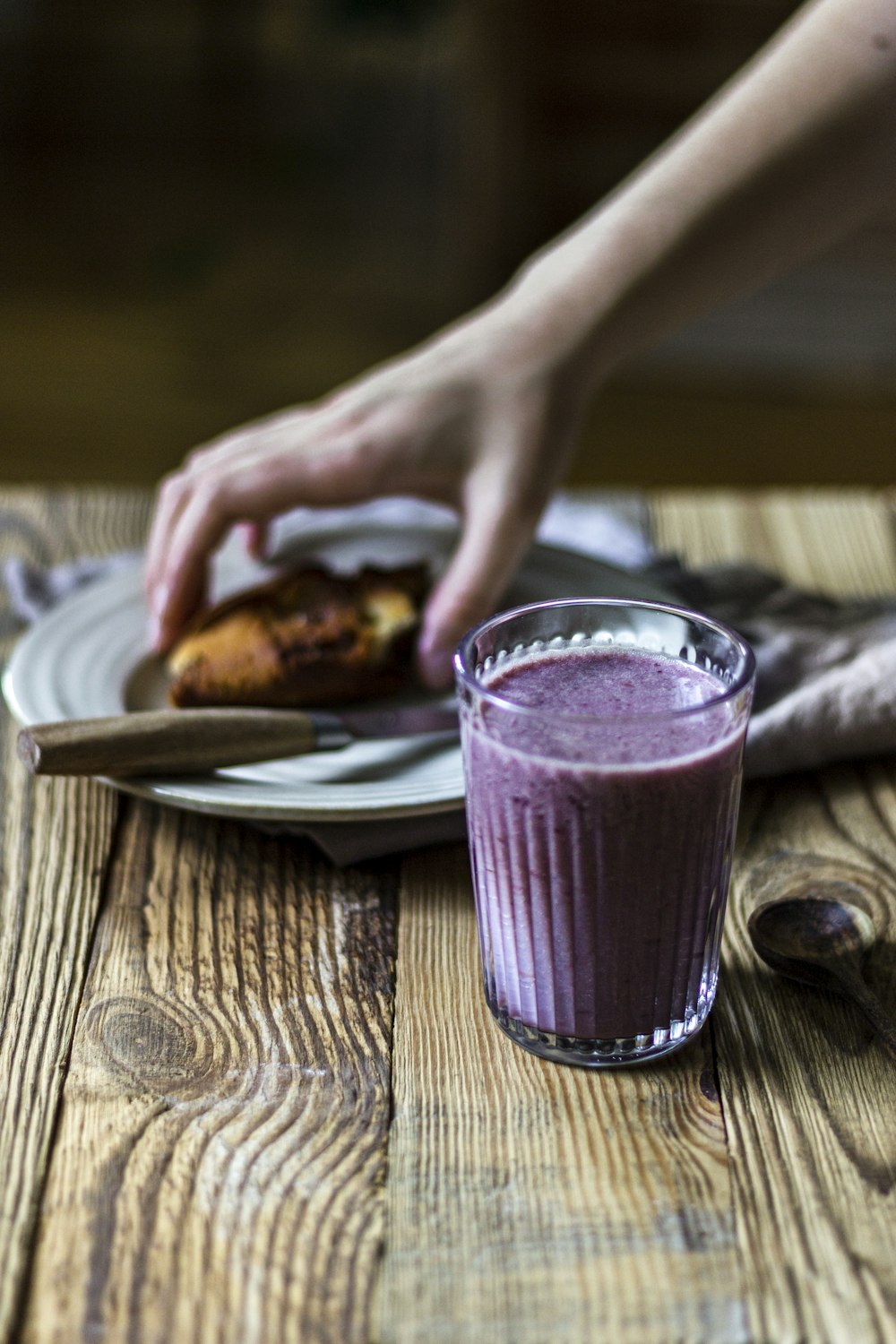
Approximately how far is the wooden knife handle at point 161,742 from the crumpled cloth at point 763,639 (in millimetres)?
78

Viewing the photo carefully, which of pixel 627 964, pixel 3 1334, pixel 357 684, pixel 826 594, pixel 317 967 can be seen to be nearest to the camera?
pixel 3 1334

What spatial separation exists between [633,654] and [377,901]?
26 cm

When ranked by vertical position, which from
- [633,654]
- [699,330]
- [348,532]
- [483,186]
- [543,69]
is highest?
[633,654]

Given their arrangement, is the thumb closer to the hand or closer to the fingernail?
the hand

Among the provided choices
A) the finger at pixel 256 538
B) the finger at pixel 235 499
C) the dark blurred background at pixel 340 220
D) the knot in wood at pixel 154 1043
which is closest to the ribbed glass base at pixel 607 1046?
the knot in wood at pixel 154 1043

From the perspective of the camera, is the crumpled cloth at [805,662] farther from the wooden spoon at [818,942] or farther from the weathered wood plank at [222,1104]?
the weathered wood plank at [222,1104]

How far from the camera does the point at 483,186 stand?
14.0ft

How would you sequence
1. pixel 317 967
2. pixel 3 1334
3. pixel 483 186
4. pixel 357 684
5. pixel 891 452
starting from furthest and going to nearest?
pixel 483 186, pixel 891 452, pixel 357 684, pixel 317 967, pixel 3 1334

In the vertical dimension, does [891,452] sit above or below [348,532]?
below

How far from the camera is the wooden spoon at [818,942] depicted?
0.86 m

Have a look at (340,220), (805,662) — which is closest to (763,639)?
(805,662)

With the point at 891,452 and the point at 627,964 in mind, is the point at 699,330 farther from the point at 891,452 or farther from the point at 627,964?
the point at 627,964

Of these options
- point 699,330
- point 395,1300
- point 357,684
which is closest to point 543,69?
point 699,330

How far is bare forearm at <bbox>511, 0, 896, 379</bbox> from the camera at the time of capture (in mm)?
1147
